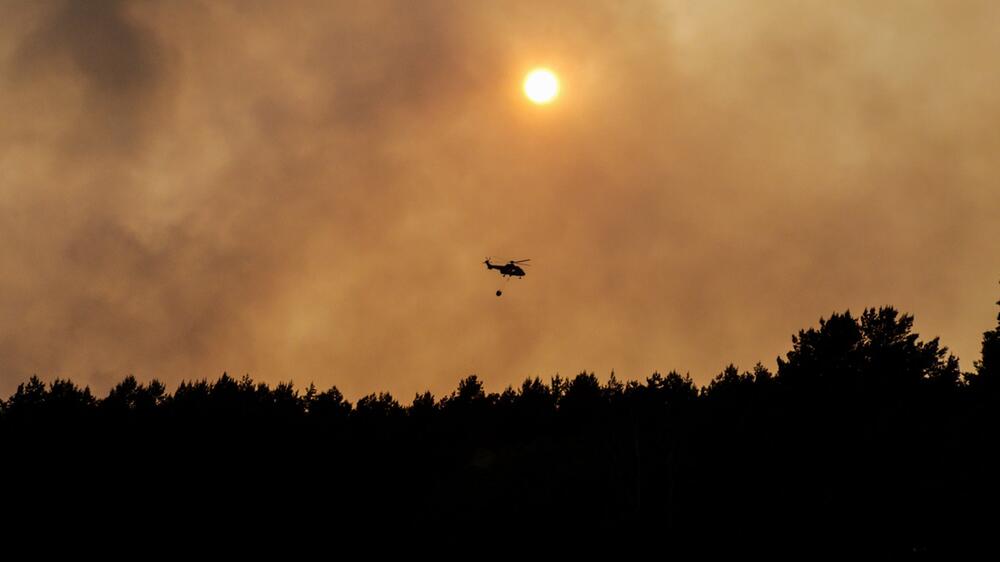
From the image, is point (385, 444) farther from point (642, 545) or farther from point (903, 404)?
point (903, 404)

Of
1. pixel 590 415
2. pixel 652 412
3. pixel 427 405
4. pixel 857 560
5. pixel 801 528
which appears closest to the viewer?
pixel 857 560

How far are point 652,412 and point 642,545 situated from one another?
4026 centimetres

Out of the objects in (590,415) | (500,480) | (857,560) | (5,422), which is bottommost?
(857,560)

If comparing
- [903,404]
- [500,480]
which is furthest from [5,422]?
[903,404]

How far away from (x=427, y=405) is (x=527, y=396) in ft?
58.2

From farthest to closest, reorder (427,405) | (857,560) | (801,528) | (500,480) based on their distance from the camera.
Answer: (427,405)
(500,480)
(801,528)
(857,560)

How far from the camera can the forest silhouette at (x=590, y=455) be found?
182ft

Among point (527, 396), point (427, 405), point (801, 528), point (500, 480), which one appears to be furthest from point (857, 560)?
point (427, 405)

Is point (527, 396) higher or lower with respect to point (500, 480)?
higher

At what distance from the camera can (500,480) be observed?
92.9m

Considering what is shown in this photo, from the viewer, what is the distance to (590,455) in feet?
302

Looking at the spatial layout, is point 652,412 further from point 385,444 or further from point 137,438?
point 137,438

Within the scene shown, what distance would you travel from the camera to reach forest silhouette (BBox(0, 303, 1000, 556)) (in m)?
55.4

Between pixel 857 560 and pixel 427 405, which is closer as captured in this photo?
pixel 857 560
